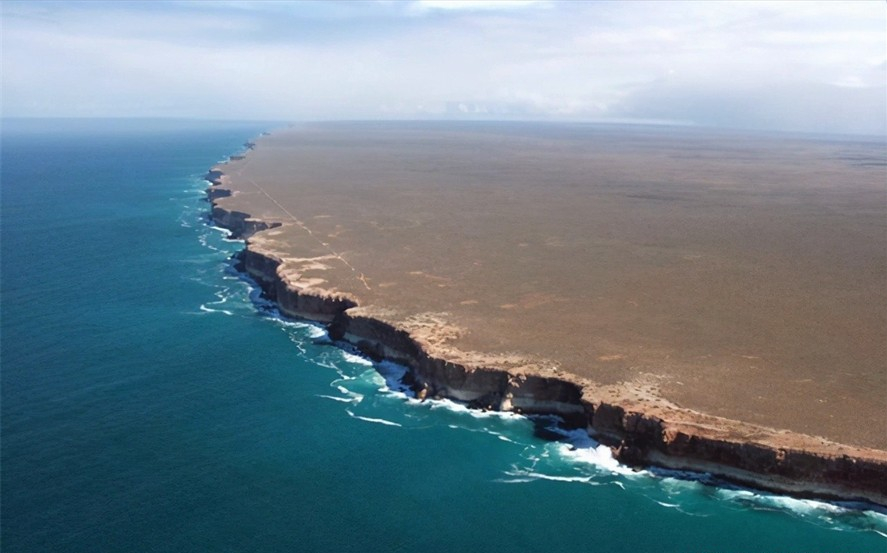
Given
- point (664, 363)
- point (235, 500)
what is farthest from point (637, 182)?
point (235, 500)

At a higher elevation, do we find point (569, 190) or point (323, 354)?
point (569, 190)

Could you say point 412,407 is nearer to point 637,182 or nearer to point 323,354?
point 323,354

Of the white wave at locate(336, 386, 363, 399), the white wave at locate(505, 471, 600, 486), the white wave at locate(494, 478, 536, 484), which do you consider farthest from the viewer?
the white wave at locate(336, 386, 363, 399)

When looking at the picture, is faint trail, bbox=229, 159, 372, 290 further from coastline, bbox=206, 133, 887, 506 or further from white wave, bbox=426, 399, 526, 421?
white wave, bbox=426, 399, 526, 421

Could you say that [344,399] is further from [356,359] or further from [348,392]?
[356,359]

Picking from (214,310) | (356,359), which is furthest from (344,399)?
(214,310)

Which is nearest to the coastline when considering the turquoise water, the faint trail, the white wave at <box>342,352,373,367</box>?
the white wave at <box>342,352,373,367</box>

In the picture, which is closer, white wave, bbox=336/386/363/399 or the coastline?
the coastline
